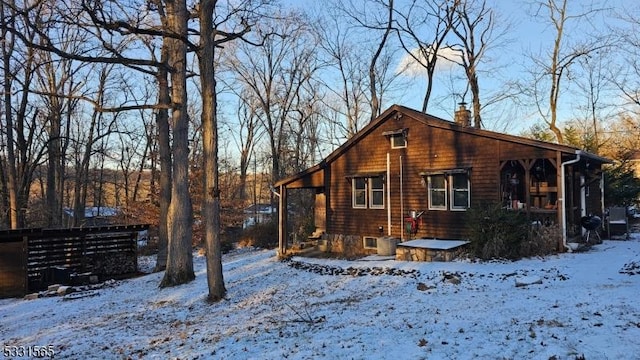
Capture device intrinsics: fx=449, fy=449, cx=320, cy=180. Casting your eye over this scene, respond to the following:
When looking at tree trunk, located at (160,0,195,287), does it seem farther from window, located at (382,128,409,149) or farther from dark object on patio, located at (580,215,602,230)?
dark object on patio, located at (580,215,602,230)

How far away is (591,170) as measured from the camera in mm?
17141

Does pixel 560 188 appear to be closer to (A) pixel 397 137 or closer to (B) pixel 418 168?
(B) pixel 418 168

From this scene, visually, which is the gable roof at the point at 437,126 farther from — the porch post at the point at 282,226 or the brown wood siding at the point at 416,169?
the porch post at the point at 282,226

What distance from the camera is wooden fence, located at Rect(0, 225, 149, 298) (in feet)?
45.6

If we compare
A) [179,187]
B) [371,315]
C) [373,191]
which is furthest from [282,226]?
[371,315]

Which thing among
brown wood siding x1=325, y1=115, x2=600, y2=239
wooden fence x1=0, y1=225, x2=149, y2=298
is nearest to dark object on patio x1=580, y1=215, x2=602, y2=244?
brown wood siding x1=325, y1=115, x2=600, y2=239

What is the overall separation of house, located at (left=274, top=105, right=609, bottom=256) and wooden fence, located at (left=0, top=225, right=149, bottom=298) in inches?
243

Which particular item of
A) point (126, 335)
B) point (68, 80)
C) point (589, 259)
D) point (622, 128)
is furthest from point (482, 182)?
point (622, 128)

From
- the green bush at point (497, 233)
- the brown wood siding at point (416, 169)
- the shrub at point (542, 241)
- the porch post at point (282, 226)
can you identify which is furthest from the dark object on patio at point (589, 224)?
the porch post at point (282, 226)

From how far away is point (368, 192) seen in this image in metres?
17.5

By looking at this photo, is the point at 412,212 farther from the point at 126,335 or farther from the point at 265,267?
the point at 126,335

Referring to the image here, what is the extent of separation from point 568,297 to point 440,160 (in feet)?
27.8

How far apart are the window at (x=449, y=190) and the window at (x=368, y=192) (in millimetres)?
2109

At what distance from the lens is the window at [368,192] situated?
1728cm
